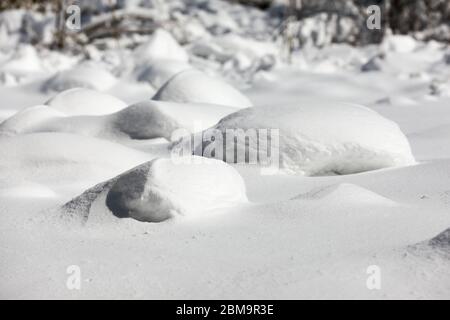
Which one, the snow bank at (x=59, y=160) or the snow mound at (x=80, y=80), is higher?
the snow bank at (x=59, y=160)

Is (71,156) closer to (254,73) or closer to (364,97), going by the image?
(364,97)

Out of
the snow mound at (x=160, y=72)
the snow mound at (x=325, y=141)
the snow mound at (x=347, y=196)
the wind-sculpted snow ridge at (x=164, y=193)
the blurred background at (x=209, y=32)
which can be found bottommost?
the blurred background at (x=209, y=32)

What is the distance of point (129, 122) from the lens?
3.19 metres

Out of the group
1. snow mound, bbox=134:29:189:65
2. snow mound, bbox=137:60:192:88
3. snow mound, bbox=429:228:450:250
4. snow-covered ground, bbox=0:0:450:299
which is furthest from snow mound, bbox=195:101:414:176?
snow mound, bbox=134:29:189:65

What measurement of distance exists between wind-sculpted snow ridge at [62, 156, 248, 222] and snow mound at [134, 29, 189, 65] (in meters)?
4.74

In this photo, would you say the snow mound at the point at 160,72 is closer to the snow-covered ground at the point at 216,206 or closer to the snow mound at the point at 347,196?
the snow-covered ground at the point at 216,206

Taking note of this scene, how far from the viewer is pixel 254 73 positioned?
5965 mm

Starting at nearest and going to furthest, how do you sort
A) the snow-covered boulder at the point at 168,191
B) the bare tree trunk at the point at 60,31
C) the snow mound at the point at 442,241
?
the snow mound at the point at 442,241 < the snow-covered boulder at the point at 168,191 < the bare tree trunk at the point at 60,31

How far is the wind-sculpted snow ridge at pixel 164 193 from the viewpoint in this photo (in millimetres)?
1836

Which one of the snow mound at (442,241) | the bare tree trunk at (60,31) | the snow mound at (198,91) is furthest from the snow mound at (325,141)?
the bare tree trunk at (60,31)

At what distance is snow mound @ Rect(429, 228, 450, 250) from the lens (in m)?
1.46
